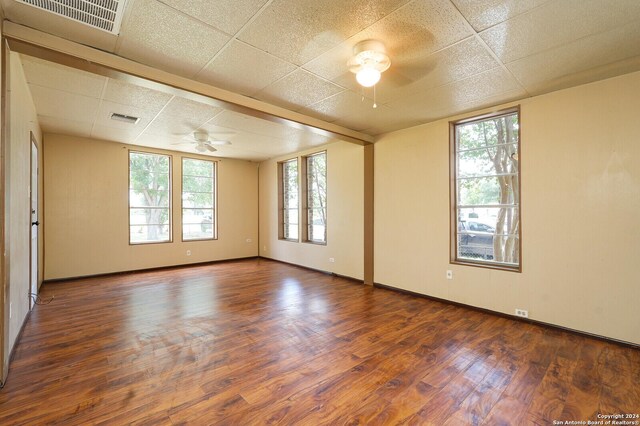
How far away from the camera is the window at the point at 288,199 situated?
7.11 m

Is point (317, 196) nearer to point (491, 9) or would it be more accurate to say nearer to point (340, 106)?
point (340, 106)

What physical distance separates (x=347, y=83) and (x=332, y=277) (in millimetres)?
3801

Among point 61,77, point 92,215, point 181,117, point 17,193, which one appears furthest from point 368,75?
point 92,215

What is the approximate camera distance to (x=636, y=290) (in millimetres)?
2762

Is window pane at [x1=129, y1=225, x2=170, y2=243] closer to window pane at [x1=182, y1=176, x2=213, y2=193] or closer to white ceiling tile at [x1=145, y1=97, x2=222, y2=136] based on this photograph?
window pane at [x1=182, y1=176, x2=213, y2=193]

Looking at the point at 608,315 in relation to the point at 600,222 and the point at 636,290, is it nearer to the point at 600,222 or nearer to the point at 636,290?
the point at 636,290

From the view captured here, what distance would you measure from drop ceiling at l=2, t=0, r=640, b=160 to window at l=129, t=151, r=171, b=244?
2.46 meters

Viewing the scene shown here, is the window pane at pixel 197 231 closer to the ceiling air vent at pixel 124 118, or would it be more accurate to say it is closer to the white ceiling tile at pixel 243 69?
the ceiling air vent at pixel 124 118

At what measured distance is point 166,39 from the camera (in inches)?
90.4

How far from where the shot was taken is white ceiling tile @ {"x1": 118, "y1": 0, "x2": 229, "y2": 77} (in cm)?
204

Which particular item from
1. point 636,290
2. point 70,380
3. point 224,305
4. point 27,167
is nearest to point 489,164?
point 636,290

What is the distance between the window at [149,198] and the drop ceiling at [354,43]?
246 centimetres

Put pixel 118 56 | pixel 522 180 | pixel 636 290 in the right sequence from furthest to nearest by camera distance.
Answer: pixel 522 180 → pixel 636 290 → pixel 118 56

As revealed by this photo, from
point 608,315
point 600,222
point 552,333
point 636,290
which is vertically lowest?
point 552,333
